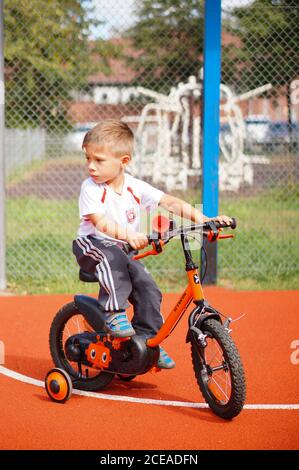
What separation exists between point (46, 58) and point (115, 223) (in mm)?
4655

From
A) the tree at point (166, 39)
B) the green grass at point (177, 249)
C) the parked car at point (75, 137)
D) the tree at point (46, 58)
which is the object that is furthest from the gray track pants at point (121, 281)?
the tree at point (166, 39)

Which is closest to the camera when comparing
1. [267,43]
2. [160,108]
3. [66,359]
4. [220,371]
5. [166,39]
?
[220,371]

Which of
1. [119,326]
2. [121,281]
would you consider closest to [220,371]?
[119,326]

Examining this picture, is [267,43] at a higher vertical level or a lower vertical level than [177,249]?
higher

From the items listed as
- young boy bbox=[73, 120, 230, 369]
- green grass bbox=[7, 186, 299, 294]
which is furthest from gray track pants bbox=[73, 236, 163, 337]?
green grass bbox=[7, 186, 299, 294]

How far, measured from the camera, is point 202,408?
485 centimetres

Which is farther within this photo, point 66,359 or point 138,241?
point 66,359

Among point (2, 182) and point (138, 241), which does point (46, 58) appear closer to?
point (2, 182)

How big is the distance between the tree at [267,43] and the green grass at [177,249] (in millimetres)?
1124

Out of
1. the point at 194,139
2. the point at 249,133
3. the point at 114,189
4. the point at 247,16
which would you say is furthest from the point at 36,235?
the point at 114,189

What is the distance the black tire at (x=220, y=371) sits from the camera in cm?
439

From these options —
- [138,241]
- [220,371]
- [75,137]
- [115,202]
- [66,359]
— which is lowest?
[66,359]

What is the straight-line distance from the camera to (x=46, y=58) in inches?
353

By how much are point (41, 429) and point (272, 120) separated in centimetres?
646
